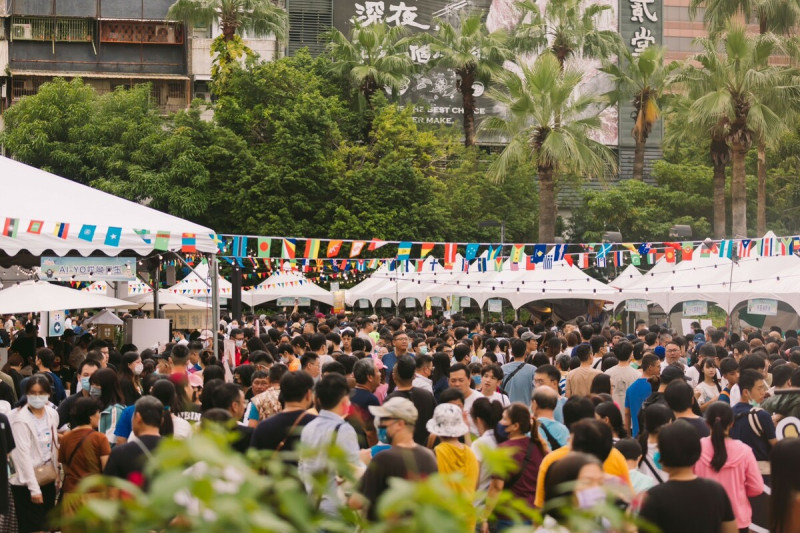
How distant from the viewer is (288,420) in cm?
605

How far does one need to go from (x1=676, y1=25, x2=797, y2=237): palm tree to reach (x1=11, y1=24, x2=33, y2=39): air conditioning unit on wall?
31.0 m

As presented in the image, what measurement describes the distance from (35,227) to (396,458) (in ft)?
26.8

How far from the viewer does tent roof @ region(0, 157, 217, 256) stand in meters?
Result: 12.0

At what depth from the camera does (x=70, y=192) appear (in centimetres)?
1360

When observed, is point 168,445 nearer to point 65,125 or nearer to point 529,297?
point 529,297

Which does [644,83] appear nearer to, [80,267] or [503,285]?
→ [503,285]

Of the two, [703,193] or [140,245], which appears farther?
[703,193]

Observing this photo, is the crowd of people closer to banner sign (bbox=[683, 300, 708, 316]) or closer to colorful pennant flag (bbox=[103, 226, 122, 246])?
colorful pennant flag (bbox=[103, 226, 122, 246])

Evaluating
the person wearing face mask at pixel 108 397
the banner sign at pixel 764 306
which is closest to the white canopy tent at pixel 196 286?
the banner sign at pixel 764 306

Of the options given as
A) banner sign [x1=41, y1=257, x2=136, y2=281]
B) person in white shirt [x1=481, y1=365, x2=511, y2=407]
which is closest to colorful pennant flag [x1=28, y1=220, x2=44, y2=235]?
banner sign [x1=41, y1=257, x2=136, y2=281]

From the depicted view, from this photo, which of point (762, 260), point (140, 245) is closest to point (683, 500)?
point (140, 245)

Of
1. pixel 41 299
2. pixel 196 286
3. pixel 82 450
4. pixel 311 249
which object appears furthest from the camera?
pixel 196 286

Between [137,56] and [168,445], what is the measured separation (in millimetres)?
48006

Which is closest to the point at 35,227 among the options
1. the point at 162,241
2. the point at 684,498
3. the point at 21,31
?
the point at 162,241
